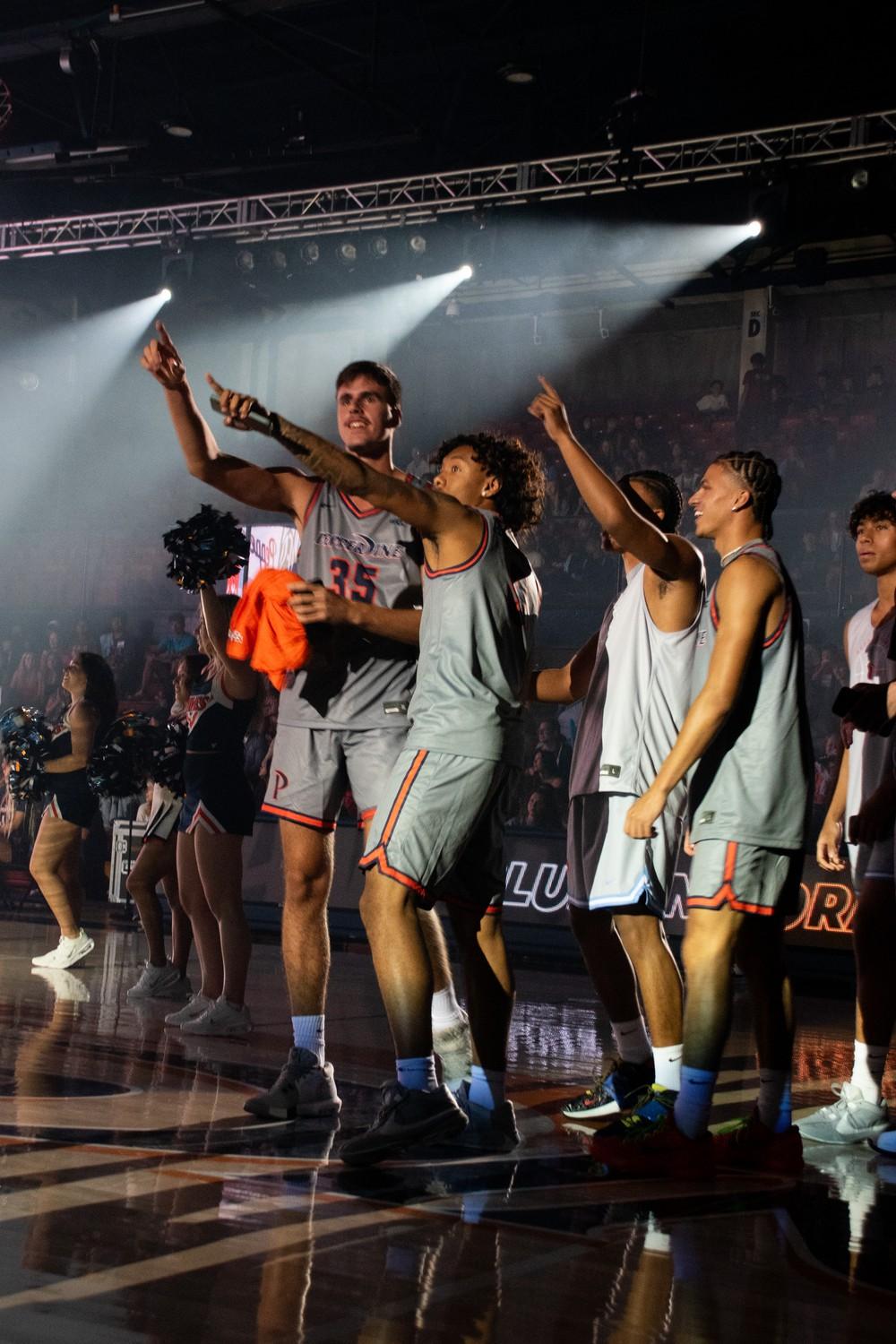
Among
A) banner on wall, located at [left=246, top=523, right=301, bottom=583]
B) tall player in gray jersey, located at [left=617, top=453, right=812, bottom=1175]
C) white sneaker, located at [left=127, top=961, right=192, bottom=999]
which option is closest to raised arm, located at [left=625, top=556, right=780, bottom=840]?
tall player in gray jersey, located at [left=617, top=453, right=812, bottom=1175]

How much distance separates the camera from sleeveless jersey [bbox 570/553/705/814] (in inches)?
162

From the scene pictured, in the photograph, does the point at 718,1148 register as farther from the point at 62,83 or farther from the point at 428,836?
the point at 62,83

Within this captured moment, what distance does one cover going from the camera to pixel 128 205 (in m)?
15.4

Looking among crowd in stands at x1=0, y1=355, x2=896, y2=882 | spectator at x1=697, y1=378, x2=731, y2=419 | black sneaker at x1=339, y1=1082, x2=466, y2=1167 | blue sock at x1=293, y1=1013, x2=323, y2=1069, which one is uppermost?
spectator at x1=697, y1=378, x2=731, y2=419

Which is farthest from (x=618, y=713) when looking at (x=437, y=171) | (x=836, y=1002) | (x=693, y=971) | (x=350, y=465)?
(x=437, y=171)

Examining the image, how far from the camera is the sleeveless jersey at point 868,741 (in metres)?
4.89

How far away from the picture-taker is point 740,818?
365 cm

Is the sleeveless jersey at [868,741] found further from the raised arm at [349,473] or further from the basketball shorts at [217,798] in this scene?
the basketball shorts at [217,798]

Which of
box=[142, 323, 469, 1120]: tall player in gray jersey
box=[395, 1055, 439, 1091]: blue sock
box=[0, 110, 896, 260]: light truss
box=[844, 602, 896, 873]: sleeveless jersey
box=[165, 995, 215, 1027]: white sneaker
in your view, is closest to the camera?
box=[395, 1055, 439, 1091]: blue sock

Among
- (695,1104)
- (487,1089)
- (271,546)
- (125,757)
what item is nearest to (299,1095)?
(487,1089)

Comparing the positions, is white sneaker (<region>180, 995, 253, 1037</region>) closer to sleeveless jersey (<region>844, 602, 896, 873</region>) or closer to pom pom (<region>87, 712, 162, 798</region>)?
pom pom (<region>87, 712, 162, 798</region>)

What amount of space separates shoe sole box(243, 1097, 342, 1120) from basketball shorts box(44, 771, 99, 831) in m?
4.53

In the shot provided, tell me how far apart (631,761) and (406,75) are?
1112 centimetres

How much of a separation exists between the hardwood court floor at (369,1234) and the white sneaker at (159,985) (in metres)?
2.08
